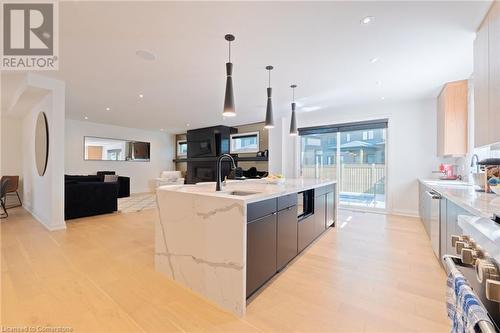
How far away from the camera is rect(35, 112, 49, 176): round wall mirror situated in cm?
392

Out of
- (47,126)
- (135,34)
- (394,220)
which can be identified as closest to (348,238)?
(394,220)

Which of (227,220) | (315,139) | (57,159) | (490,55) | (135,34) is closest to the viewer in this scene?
(227,220)

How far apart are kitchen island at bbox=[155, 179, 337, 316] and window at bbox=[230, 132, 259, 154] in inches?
201

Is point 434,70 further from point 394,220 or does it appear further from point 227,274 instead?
point 227,274

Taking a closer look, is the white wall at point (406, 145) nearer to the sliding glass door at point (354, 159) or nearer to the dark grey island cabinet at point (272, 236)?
the sliding glass door at point (354, 159)

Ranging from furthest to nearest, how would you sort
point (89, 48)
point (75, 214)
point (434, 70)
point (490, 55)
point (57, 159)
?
point (75, 214)
point (57, 159)
point (434, 70)
point (89, 48)
point (490, 55)

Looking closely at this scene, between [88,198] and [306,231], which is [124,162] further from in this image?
[306,231]

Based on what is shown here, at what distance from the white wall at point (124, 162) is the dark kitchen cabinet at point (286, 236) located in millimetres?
7721

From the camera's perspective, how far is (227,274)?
174 cm

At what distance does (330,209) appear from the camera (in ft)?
12.7

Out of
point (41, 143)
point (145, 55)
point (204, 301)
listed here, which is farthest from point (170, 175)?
point (204, 301)

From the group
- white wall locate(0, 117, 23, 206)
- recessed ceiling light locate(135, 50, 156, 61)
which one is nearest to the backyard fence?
recessed ceiling light locate(135, 50, 156, 61)

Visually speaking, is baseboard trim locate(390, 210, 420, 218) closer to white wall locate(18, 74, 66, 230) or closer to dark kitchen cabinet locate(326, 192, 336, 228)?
dark kitchen cabinet locate(326, 192, 336, 228)

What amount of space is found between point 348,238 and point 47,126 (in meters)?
5.61
